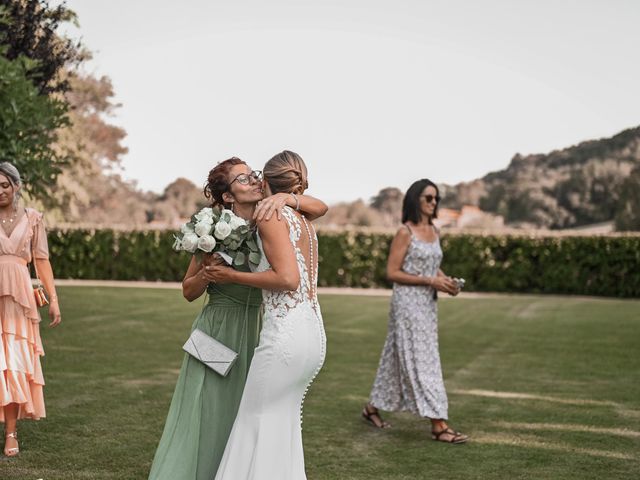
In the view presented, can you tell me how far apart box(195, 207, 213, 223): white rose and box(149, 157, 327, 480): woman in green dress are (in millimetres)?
219

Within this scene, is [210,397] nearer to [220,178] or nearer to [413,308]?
[220,178]

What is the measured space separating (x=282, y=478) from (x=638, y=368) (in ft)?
29.5

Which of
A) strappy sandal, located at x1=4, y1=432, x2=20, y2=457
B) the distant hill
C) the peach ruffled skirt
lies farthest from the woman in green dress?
the distant hill

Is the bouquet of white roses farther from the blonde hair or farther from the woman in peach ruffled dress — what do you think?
the woman in peach ruffled dress

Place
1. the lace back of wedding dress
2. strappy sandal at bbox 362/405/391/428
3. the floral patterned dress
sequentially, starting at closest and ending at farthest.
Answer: the lace back of wedding dress, the floral patterned dress, strappy sandal at bbox 362/405/391/428

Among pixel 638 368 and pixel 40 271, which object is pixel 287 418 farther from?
pixel 638 368

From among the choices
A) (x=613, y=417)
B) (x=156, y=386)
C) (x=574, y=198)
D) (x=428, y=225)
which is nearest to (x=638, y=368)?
(x=613, y=417)

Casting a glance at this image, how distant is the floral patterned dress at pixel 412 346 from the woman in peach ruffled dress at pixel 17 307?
9.61 ft

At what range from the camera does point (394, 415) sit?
8266mm

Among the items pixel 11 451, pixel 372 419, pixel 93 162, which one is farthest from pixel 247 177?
pixel 93 162

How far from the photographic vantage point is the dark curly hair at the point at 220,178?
14.8 feet

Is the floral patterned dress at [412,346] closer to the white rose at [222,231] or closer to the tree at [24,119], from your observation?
the white rose at [222,231]

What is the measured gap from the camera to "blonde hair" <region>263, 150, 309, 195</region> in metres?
4.10

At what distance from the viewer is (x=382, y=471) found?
5.99 metres
